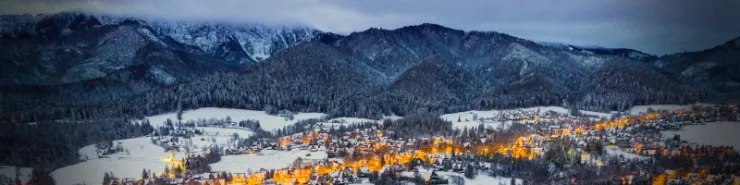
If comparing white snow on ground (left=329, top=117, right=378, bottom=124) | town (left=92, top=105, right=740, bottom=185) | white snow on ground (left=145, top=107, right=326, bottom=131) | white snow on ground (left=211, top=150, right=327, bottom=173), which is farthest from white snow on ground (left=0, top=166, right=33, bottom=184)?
white snow on ground (left=329, top=117, right=378, bottom=124)

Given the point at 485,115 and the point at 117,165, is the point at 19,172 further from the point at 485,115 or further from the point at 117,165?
the point at 485,115

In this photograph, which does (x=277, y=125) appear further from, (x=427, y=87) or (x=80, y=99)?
(x=80, y=99)

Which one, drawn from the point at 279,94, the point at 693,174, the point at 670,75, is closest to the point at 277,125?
the point at 279,94

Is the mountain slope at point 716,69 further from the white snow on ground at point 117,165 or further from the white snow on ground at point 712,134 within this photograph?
the white snow on ground at point 117,165

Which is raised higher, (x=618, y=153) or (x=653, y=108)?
(x=653, y=108)

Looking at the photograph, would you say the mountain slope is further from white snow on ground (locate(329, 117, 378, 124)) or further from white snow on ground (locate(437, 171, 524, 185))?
white snow on ground (locate(329, 117, 378, 124))

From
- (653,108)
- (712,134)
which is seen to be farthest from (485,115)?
(712,134)

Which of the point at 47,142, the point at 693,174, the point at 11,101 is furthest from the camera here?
the point at 11,101
